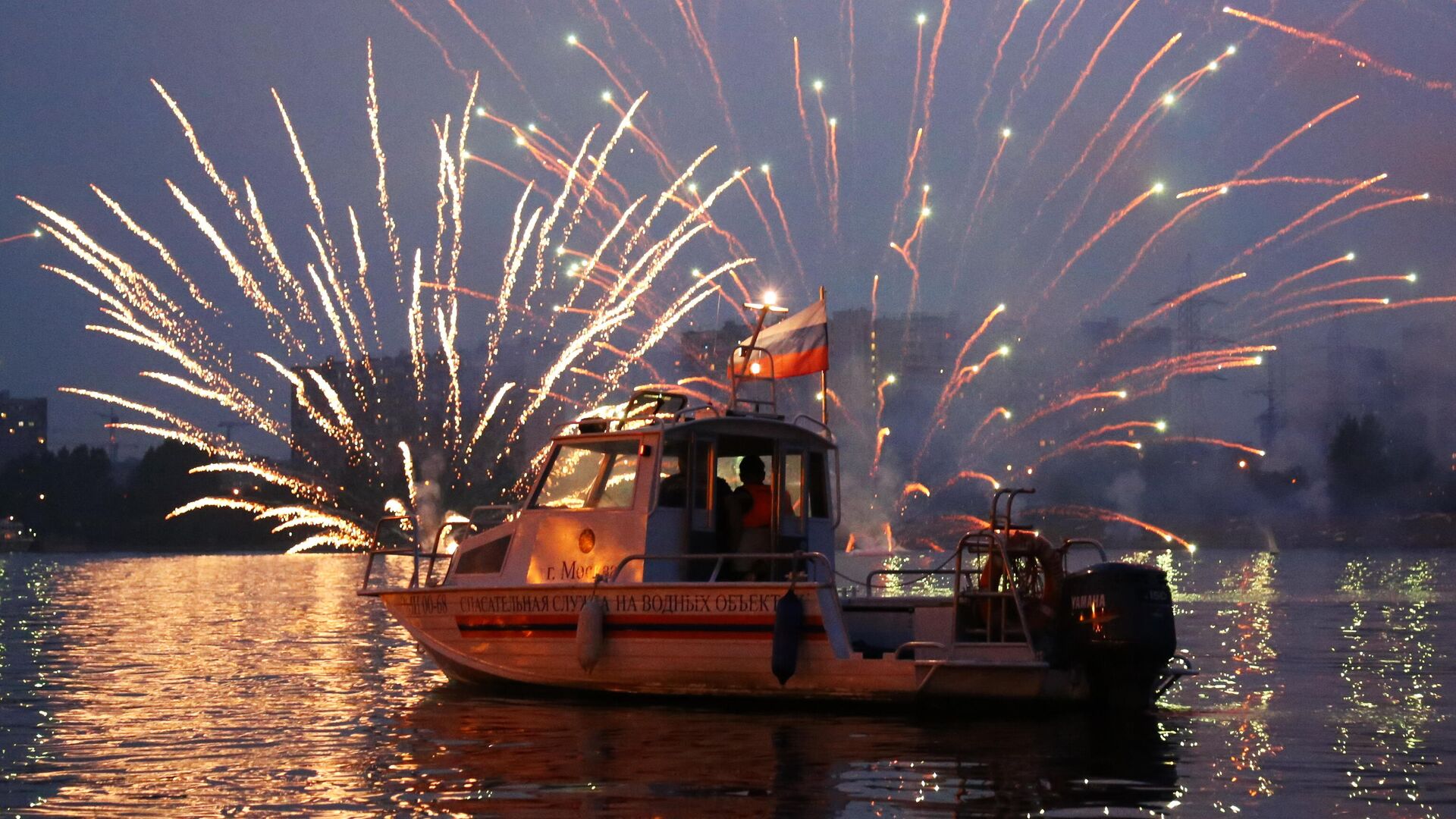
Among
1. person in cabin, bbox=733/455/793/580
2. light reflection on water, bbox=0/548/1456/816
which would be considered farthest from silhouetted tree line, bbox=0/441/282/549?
person in cabin, bbox=733/455/793/580

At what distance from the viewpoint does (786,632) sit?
15.2 meters

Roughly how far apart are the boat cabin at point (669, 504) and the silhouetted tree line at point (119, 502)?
121m

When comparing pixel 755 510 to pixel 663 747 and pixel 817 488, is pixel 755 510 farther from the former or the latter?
pixel 663 747

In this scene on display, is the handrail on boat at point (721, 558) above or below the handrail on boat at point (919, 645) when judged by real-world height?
above

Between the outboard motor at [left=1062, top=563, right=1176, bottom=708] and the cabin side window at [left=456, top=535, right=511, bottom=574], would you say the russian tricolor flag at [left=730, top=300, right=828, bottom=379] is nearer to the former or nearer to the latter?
the cabin side window at [left=456, top=535, right=511, bottom=574]

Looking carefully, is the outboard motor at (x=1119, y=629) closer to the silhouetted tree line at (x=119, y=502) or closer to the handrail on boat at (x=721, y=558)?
the handrail on boat at (x=721, y=558)

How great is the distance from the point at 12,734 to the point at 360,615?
23.6m

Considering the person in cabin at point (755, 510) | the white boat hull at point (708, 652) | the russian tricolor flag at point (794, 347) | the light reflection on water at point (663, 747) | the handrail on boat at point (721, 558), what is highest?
the russian tricolor flag at point (794, 347)

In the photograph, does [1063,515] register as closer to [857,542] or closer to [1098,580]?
[857,542]

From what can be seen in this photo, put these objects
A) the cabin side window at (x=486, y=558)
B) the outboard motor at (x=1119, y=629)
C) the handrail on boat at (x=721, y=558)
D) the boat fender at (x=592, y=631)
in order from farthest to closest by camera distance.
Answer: the cabin side window at (x=486, y=558)
the boat fender at (x=592, y=631)
the handrail on boat at (x=721, y=558)
the outboard motor at (x=1119, y=629)

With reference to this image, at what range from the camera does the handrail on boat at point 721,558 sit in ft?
50.5

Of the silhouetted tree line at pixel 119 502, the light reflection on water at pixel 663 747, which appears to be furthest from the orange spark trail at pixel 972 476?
the silhouetted tree line at pixel 119 502

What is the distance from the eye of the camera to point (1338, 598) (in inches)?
1950

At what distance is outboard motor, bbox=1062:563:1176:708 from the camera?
1508 centimetres
